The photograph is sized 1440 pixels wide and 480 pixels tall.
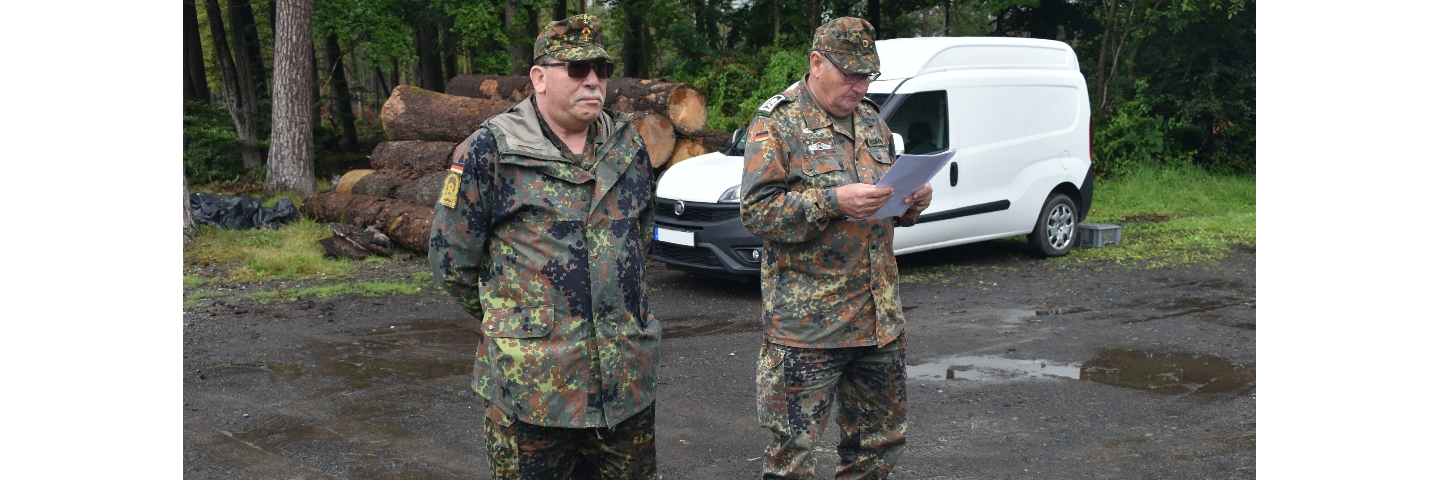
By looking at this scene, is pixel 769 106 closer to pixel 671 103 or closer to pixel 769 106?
pixel 769 106

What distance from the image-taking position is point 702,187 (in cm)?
893

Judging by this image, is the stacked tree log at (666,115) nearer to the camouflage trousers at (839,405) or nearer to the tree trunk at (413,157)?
the tree trunk at (413,157)

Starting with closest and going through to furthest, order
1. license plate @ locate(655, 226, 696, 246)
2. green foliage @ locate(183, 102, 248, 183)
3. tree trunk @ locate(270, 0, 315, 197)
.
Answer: license plate @ locate(655, 226, 696, 246), tree trunk @ locate(270, 0, 315, 197), green foliage @ locate(183, 102, 248, 183)

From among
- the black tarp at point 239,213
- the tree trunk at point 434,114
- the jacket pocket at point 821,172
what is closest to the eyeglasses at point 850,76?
the jacket pocket at point 821,172

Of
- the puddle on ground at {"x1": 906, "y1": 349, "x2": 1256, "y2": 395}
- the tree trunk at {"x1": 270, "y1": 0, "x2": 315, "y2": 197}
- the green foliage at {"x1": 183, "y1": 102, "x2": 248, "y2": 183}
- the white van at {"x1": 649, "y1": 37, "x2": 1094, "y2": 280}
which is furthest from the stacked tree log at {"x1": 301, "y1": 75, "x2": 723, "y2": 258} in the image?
the puddle on ground at {"x1": 906, "y1": 349, "x2": 1256, "y2": 395}

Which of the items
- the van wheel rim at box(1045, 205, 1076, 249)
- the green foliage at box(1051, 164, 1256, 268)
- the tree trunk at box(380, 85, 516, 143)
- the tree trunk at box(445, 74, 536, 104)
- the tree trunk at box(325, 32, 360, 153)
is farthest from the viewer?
the tree trunk at box(325, 32, 360, 153)

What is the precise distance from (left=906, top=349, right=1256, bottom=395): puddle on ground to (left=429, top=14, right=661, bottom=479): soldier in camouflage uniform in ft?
11.8

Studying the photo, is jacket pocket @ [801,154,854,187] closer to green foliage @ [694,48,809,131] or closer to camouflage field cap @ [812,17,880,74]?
camouflage field cap @ [812,17,880,74]

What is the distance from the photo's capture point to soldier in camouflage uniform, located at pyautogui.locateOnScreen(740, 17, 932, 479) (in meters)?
3.70

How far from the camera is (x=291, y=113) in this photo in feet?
49.8

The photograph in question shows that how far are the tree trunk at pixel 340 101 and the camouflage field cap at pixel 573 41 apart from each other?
19.8 metres

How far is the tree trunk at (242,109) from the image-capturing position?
62.1 ft

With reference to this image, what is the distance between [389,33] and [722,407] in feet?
50.1

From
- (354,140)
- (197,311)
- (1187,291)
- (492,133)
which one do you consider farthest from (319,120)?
(492,133)
